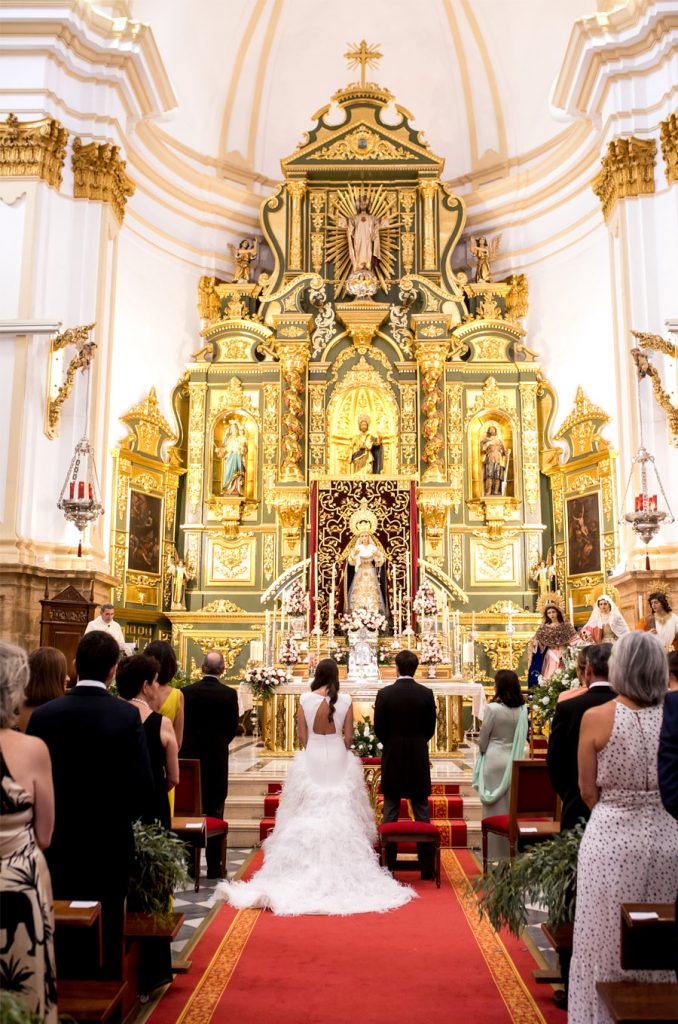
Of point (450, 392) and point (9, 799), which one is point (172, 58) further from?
point (9, 799)

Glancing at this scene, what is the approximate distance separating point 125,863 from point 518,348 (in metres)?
15.7

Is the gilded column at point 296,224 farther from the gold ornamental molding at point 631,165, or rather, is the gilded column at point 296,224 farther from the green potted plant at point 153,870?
the green potted plant at point 153,870

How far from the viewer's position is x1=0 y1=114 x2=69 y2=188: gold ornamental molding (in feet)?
45.3

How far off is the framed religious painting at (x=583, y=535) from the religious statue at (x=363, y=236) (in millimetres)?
6141

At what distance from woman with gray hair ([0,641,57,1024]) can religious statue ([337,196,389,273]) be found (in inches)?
648

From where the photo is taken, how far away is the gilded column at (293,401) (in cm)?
1802

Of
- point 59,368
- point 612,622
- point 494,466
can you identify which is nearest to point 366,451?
point 494,466

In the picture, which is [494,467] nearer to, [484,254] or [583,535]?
[583,535]

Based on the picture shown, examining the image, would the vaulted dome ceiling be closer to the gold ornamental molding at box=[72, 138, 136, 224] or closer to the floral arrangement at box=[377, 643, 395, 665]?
the gold ornamental molding at box=[72, 138, 136, 224]

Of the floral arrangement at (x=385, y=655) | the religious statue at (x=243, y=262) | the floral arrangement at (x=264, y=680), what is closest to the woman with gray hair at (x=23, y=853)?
the floral arrangement at (x=264, y=680)

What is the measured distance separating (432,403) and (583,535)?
371cm

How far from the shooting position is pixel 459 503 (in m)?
18.1

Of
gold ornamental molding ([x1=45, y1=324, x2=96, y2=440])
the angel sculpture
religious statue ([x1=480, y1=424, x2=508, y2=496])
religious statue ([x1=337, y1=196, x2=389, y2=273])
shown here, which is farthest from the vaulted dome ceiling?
gold ornamental molding ([x1=45, y1=324, x2=96, y2=440])

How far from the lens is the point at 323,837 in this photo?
6.84 meters
